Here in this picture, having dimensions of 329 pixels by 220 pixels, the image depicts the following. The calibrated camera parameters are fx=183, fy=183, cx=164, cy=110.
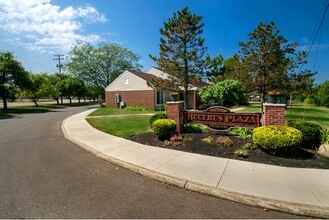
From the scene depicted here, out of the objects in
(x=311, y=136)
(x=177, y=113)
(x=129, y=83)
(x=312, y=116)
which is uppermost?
(x=129, y=83)

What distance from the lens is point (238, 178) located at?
4.08 metres

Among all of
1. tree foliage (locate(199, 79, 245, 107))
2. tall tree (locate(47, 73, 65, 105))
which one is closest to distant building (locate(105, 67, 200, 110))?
tree foliage (locate(199, 79, 245, 107))

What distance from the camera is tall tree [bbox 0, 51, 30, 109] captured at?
2273 centimetres

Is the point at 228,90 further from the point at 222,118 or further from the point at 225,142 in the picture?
the point at 225,142

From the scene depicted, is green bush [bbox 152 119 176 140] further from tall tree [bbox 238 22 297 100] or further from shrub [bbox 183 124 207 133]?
tall tree [bbox 238 22 297 100]

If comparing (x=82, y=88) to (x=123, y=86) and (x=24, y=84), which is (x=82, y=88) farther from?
(x=123, y=86)

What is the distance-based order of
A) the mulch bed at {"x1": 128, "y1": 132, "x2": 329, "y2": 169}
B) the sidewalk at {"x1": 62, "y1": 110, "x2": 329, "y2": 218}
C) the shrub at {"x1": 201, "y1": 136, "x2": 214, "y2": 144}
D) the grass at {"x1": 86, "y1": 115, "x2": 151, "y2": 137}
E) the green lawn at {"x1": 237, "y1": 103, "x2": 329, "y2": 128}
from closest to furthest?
the sidewalk at {"x1": 62, "y1": 110, "x2": 329, "y2": 218}, the mulch bed at {"x1": 128, "y1": 132, "x2": 329, "y2": 169}, the shrub at {"x1": 201, "y1": 136, "x2": 214, "y2": 144}, the grass at {"x1": 86, "y1": 115, "x2": 151, "y2": 137}, the green lawn at {"x1": 237, "y1": 103, "x2": 329, "y2": 128}

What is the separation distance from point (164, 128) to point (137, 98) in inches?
683

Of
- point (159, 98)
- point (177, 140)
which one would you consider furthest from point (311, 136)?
point (159, 98)

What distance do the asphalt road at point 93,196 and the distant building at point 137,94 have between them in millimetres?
17793

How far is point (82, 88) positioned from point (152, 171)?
42.2m

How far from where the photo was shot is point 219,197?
354 cm

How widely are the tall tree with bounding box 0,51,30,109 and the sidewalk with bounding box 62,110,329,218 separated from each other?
81.1ft

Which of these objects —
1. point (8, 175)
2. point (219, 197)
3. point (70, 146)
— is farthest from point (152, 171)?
point (70, 146)
